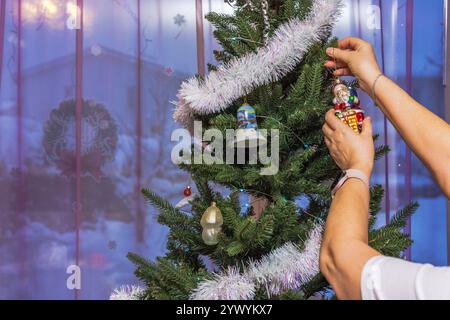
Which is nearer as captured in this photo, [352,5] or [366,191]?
[366,191]

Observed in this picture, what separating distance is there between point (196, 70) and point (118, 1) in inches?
17.9

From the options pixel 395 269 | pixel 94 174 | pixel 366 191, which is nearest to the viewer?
pixel 395 269

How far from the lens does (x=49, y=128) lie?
2.06 meters

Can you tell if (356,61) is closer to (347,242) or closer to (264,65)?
(264,65)

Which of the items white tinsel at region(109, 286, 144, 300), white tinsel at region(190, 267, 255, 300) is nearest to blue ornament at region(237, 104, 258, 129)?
white tinsel at region(190, 267, 255, 300)

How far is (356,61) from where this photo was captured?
859 millimetres

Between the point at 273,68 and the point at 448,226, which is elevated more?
the point at 273,68

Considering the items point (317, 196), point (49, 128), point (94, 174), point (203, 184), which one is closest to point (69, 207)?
point (94, 174)

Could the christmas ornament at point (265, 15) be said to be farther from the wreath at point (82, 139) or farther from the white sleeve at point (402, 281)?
the wreath at point (82, 139)

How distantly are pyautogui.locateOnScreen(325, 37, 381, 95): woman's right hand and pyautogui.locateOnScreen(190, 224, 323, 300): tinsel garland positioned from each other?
0.90 ft

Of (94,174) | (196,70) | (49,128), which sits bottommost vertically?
(94,174)

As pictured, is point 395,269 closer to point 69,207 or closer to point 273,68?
point 273,68

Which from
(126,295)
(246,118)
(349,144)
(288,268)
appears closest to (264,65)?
(246,118)

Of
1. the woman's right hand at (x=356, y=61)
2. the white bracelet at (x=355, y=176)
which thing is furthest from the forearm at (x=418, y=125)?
the white bracelet at (x=355, y=176)
